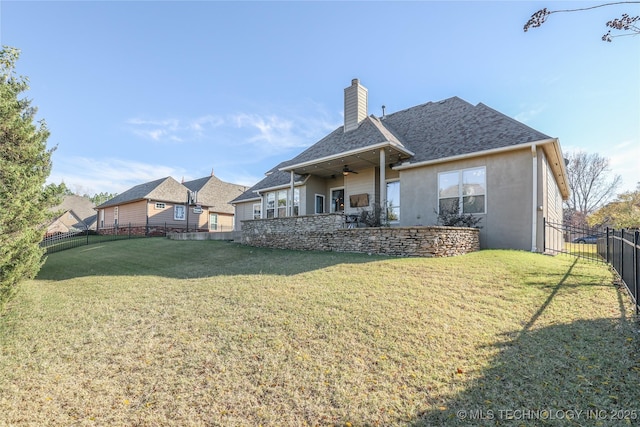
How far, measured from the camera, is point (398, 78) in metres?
13.2

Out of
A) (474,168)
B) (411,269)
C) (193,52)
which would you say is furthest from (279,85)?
(411,269)

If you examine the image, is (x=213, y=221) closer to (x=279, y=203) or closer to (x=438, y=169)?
(x=279, y=203)

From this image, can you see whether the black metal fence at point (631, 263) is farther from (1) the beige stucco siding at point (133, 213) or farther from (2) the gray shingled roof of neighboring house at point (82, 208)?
(2) the gray shingled roof of neighboring house at point (82, 208)

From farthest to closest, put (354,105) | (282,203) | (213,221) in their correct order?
(213,221), (282,203), (354,105)

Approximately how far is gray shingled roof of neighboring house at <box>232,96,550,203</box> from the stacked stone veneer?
3.15 metres

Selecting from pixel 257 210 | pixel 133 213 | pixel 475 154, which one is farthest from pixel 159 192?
pixel 475 154

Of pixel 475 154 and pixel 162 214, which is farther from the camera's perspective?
pixel 162 214

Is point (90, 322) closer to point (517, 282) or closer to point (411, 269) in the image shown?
point (411, 269)

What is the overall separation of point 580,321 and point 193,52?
48.4ft

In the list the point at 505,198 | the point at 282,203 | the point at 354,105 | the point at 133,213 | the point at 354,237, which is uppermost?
the point at 354,105

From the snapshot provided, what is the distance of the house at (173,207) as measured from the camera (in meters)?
25.4

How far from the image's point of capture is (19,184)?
19.9ft

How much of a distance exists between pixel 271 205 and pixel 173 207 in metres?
13.1

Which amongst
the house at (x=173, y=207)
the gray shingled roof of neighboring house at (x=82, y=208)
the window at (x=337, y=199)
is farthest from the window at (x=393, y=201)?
the gray shingled roof of neighboring house at (x=82, y=208)
